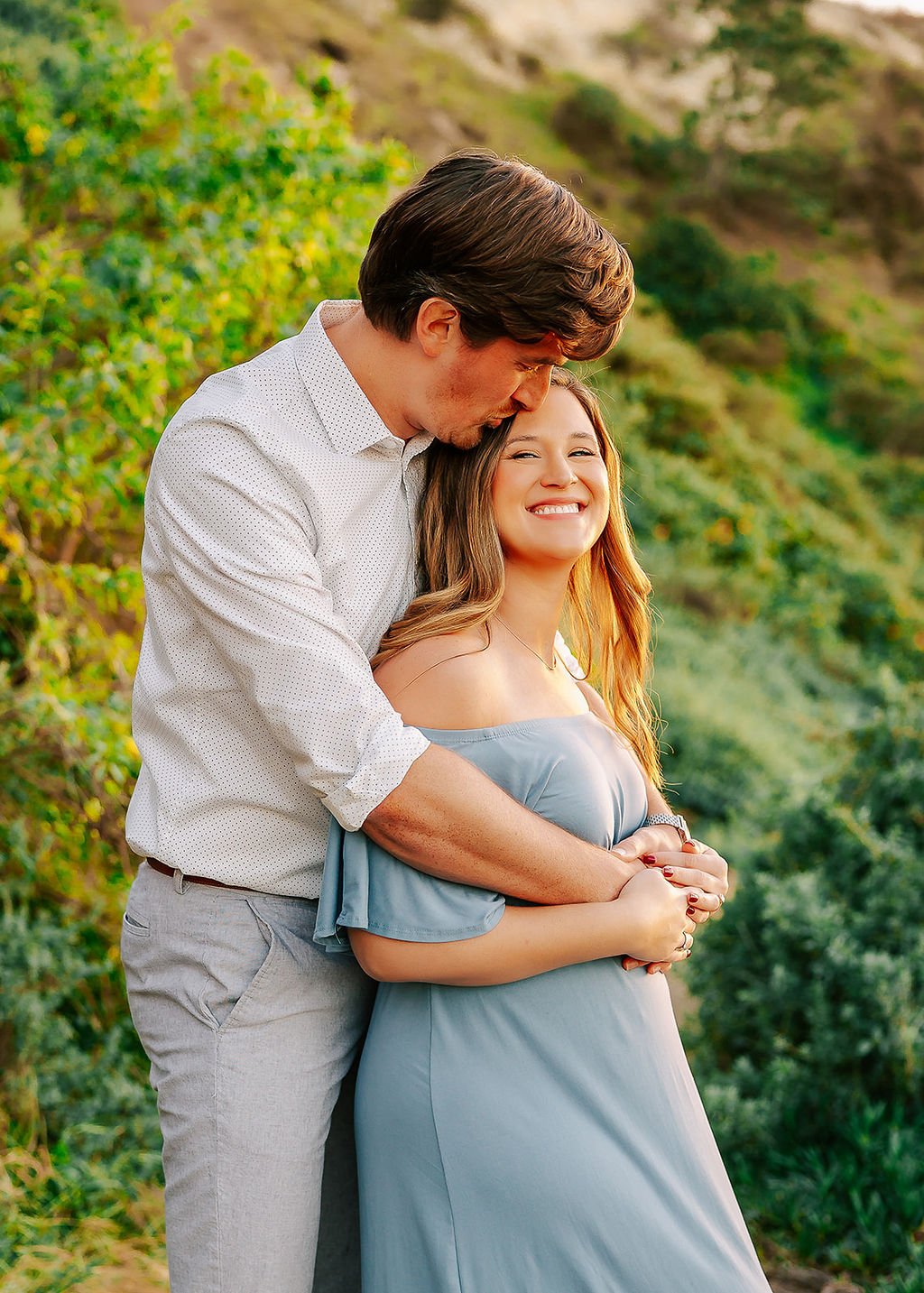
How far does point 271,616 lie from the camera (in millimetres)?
1614

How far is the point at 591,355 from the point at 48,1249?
2624 mm

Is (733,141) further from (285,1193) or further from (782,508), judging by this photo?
(285,1193)

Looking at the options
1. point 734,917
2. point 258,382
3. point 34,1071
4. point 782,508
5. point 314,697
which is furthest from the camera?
point 782,508

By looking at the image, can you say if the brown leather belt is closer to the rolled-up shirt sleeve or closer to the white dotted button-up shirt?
the white dotted button-up shirt

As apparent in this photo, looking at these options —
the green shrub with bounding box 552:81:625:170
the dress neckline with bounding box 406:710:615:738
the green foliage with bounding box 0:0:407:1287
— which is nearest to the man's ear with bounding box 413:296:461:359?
the dress neckline with bounding box 406:710:615:738

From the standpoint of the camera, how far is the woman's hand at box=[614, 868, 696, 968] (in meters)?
1.81

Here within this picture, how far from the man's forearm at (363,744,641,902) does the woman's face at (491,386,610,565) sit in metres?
0.58

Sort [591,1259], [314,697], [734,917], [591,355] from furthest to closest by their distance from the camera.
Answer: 1. [734,917]
2. [591,355]
3. [591,1259]
4. [314,697]

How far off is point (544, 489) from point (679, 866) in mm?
744

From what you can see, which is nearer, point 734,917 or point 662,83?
point 734,917

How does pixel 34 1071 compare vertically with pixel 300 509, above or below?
below

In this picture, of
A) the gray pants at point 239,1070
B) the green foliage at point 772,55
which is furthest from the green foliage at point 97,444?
the green foliage at point 772,55

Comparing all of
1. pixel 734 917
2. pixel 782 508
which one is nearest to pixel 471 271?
pixel 734 917

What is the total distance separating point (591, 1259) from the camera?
170cm
